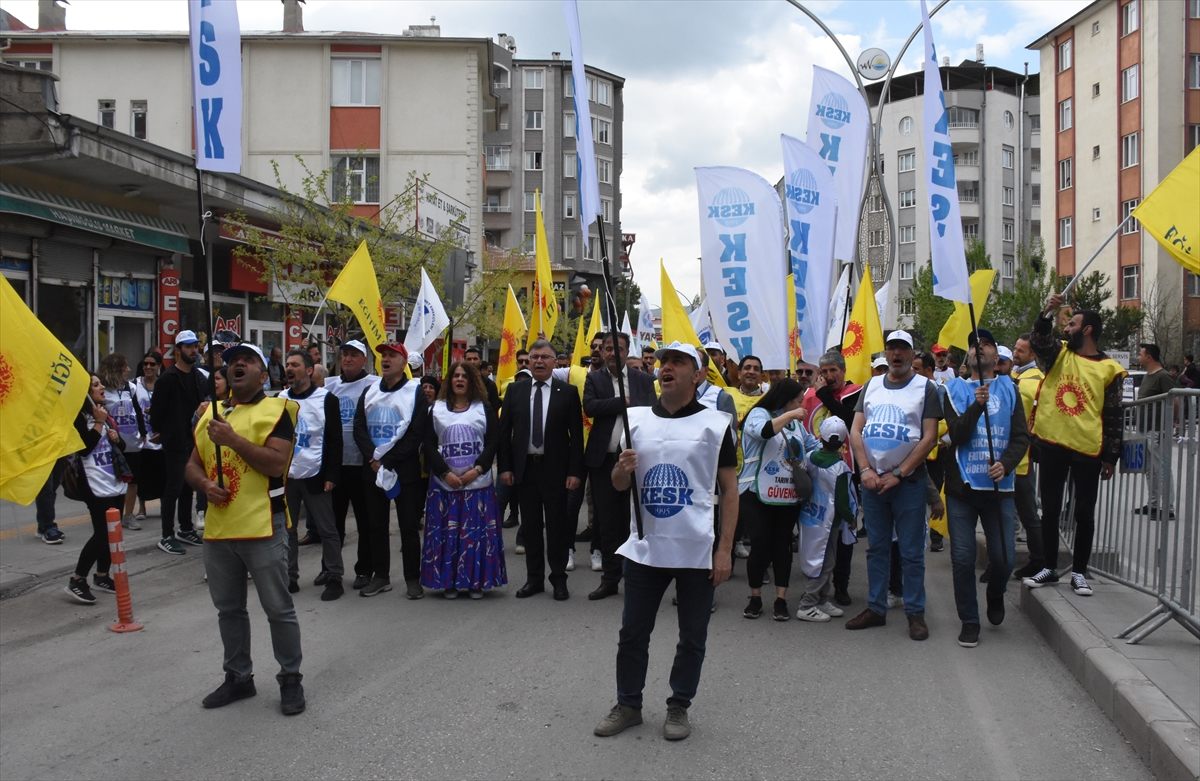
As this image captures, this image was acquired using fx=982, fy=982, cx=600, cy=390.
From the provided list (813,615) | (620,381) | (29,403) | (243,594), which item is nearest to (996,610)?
(813,615)

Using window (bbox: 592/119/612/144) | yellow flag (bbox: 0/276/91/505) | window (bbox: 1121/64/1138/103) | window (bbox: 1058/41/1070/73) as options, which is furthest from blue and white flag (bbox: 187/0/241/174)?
window (bbox: 592/119/612/144)

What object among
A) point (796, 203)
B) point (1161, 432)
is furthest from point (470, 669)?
point (796, 203)

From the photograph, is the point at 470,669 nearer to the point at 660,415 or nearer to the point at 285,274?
the point at 660,415

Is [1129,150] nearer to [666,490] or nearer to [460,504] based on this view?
[460,504]

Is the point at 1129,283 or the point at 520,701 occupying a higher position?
the point at 1129,283

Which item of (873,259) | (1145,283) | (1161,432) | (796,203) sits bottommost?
(1161,432)

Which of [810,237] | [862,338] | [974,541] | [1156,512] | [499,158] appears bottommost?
[974,541]

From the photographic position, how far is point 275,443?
5.26 m

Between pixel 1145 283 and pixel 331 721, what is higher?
pixel 1145 283

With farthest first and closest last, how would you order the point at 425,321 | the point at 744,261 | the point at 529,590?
the point at 425,321, the point at 529,590, the point at 744,261

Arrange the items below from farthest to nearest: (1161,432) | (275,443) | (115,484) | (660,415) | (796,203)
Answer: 1. (796,203)
2. (115,484)
3. (1161,432)
4. (275,443)
5. (660,415)

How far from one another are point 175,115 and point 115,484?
1169 inches

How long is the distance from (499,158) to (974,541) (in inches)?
2372

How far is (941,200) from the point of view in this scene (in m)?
7.01
